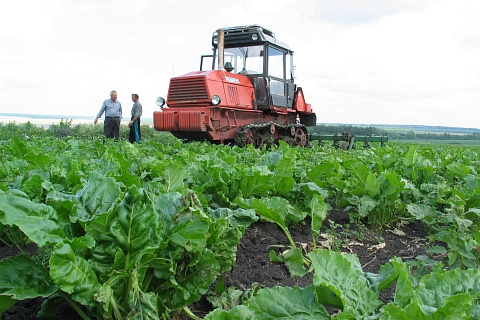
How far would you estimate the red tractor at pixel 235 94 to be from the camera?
12.0 metres

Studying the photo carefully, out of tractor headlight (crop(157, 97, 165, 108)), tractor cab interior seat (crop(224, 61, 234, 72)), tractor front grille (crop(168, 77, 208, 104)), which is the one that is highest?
tractor cab interior seat (crop(224, 61, 234, 72))

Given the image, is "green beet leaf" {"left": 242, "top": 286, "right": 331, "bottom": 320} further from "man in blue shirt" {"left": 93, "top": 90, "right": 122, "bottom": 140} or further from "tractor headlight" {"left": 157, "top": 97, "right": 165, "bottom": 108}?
"man in blue shirt" {"left": 93, "top": 90, "right": 122, "bottom": 140}

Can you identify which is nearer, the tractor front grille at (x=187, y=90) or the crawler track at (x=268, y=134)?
the tractor front grille at (x=187, y=90)

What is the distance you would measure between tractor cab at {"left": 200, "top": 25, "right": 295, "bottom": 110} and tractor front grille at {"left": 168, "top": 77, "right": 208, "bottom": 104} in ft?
3.53

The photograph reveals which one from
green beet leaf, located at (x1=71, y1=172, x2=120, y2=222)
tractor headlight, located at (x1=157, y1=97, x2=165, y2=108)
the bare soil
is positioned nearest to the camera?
green beet leaf, located at (x1=71, y1=172, x2=120, y2=222)

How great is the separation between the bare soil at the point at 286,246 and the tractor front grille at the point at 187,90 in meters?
8.39

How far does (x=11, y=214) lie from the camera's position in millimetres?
1572

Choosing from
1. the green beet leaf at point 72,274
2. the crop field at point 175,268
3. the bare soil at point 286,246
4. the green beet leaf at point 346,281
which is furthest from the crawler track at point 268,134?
the green beet leaf at point 72,274

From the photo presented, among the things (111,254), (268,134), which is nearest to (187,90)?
(268,134)

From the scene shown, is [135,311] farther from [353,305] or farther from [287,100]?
[287,100]

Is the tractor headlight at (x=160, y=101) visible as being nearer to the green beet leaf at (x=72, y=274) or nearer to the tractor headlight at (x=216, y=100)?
the tractor headlight at (x=216, y=100)

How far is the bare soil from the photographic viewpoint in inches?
84.4

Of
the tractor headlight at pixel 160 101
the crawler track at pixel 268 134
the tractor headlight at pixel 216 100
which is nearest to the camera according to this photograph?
the tractor headlight at pixel 216 100

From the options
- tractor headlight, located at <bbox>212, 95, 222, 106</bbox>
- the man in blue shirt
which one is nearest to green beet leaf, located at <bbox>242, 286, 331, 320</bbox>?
tractor headlight, located at <bbox>212, 95, 222, 106</bbox>
